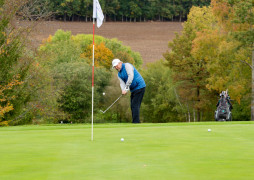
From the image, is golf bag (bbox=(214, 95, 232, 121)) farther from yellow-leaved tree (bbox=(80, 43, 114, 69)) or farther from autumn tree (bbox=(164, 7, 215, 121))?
yellow-leaved tree (bbox=(80, 43, 114, 69))

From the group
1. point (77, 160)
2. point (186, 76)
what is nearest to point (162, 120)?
point (186, 76)

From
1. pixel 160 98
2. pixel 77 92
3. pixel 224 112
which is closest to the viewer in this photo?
pixel 224 112

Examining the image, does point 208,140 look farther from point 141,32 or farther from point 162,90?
point 141,32

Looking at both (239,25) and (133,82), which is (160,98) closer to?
(239,25)

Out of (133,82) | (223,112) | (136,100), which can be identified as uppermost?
(133,82)

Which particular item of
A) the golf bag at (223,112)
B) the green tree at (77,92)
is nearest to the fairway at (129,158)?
the golf bag at (223,112)

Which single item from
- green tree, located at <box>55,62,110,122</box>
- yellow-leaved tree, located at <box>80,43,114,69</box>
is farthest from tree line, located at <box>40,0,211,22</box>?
green tree, located at <box>55,62,110,122</box>

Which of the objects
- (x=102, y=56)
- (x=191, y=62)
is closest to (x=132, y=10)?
(x=102, y=56)

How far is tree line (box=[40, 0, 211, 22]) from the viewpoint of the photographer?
4705 inches

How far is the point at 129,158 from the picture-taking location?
6.96 metres

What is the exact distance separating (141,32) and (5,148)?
11358 centimetres

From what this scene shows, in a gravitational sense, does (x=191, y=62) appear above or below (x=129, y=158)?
above

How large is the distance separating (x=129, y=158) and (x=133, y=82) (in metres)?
9.81

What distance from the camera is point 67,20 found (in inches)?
4823
